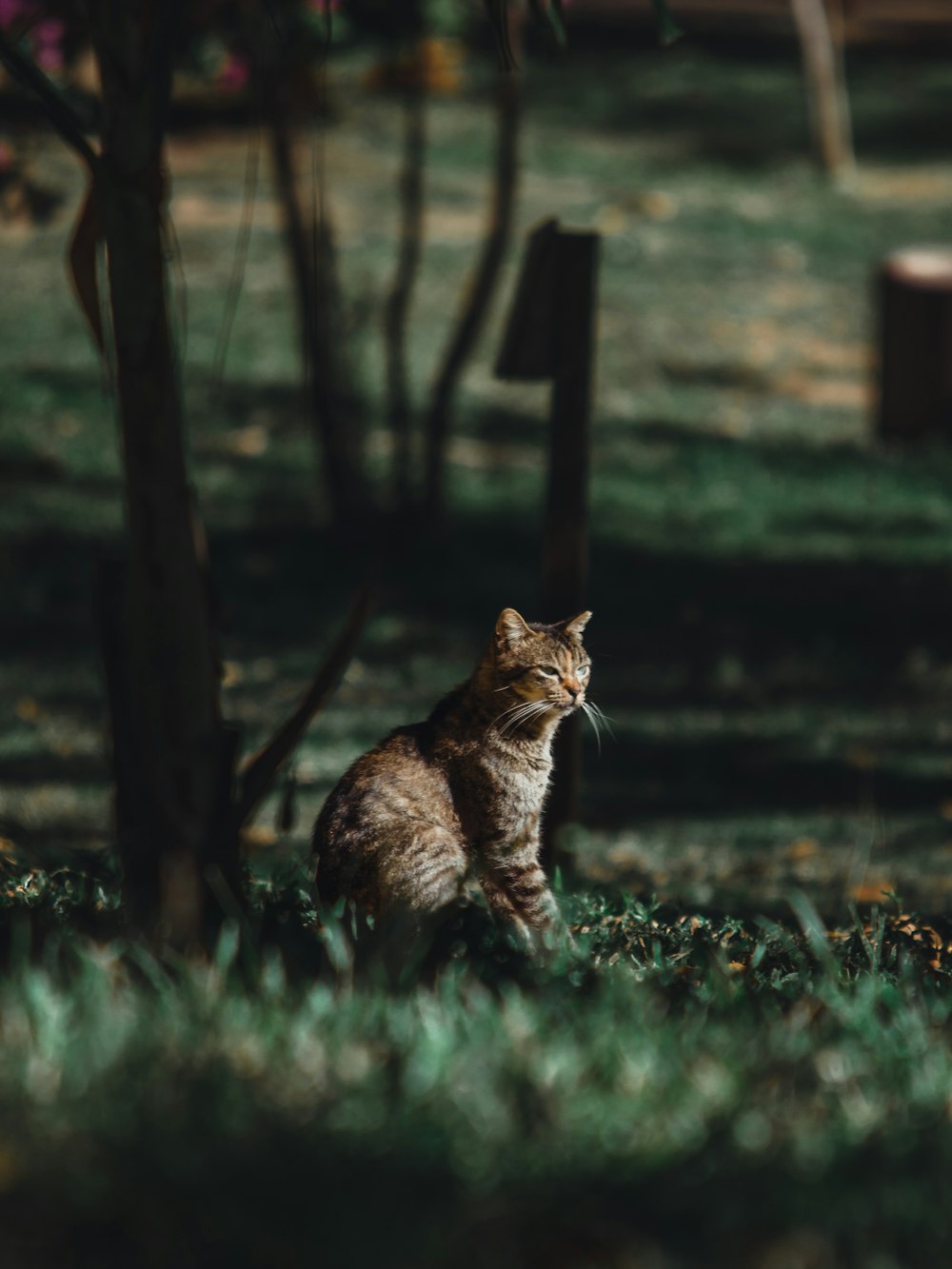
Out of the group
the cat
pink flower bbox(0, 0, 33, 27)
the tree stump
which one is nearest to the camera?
the cat

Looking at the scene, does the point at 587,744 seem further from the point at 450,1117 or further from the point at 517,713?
the point at 450,1117

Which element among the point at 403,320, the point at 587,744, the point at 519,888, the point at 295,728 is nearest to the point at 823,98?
the point at 403,320

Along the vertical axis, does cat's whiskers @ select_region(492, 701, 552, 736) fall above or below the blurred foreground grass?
above

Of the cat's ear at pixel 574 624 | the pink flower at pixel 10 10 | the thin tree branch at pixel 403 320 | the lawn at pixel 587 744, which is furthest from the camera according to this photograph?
the thin tree branch at pixel 403 320

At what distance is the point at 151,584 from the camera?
13.7ft

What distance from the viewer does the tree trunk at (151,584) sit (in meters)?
4.08

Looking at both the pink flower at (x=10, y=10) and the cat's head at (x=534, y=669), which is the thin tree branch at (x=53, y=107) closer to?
the cat's head at (x=534, y=669)

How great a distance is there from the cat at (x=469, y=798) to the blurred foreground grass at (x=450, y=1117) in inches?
13.4

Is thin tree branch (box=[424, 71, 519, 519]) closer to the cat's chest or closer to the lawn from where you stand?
the lawn

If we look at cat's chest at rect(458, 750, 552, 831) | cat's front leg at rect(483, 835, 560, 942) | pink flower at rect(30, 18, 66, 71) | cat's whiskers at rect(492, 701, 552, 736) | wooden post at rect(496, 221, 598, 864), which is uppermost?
pink flower at rect(30, 18, 66, 71)

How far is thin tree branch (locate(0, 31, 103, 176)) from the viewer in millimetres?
4066

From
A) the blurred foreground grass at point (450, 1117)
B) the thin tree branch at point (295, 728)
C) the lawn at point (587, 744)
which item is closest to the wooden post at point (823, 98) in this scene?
the lawn at point (587, 744)

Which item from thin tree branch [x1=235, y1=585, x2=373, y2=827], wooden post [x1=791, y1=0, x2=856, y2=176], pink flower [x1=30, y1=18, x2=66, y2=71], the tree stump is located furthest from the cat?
wooden post [x1=791, y1=0, x2=856, y2=176]

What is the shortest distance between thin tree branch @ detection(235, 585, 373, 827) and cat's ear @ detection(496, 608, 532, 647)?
1.63ft
